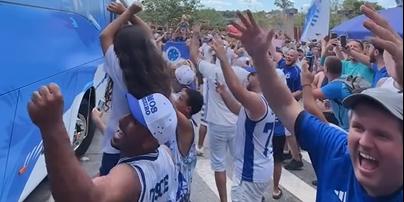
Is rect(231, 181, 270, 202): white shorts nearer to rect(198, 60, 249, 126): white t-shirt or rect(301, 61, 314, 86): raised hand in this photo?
rect(198, 60, 249, 126): white t-shirt

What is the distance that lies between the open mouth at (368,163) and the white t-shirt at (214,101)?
383cm

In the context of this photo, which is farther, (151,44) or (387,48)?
(151,44)

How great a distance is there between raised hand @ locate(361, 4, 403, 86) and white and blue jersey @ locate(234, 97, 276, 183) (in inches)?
89.9

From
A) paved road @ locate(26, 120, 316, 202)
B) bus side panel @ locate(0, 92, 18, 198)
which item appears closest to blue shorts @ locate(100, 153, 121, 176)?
bus side panel @ locate(0, 92, 18, 198)

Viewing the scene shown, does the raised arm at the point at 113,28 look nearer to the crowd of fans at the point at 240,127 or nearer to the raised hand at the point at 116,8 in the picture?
the crowd of fans at the point at 240,127

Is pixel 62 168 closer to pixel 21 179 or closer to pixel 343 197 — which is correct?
pixel 343 197

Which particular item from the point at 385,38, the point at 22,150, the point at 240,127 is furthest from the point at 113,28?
the point at 385,38

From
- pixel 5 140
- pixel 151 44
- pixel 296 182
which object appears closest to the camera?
pixel 151 44

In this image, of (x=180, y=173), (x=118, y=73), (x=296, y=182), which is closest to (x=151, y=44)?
(x=118, y=73)

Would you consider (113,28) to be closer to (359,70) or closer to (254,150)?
(254,150)

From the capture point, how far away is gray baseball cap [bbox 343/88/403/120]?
1767 millimetres

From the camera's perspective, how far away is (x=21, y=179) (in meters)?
4.57

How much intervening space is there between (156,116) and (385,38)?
104 centimetres

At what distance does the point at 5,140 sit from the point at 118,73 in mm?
1046
